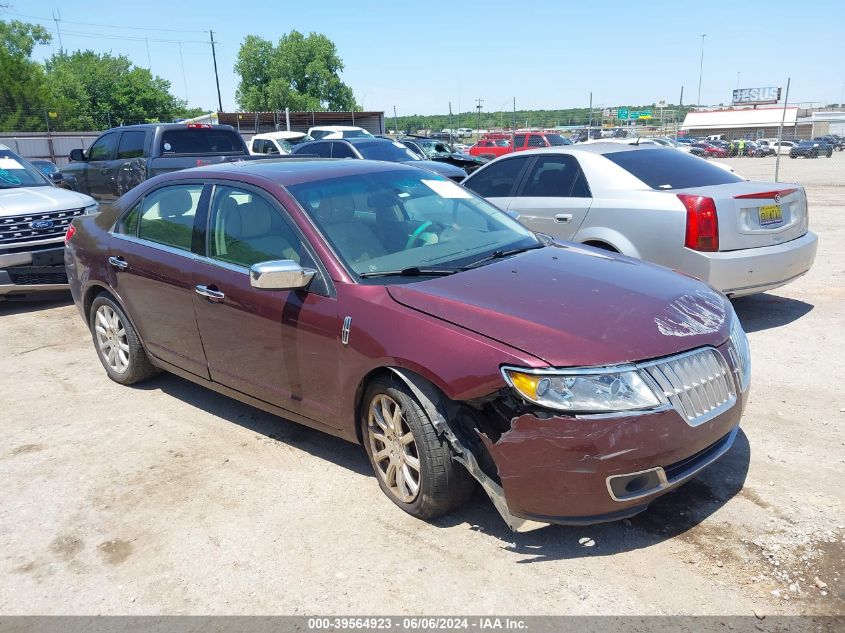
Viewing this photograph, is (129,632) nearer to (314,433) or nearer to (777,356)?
(314,433)

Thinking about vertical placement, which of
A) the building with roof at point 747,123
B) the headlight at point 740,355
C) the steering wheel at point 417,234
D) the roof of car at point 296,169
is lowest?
the building with roof at point 747,123

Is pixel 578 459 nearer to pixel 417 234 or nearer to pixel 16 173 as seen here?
pixel 417 234

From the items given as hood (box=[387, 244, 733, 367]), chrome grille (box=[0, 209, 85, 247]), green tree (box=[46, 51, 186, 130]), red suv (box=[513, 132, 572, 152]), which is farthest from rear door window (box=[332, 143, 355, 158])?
green tree (box=[46, 51, 186, 130])

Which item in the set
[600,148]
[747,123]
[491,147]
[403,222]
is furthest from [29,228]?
[747,123]

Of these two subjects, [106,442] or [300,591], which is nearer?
[300,591]

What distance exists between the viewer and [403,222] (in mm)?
4066

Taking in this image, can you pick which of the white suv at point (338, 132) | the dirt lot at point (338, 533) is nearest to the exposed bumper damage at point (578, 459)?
the dirt lot at point (338, 533)

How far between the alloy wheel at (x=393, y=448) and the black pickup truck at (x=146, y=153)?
26.3 ft

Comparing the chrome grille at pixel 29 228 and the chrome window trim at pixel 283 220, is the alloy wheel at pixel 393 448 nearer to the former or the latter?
the chrome window trim at pixel 283 220

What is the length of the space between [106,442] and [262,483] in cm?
132

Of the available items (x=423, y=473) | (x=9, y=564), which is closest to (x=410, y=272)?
(x=423, y=473)

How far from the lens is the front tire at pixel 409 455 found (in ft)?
10.4

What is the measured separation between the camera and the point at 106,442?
177 inches

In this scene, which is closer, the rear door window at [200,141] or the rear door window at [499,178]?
the rear door window at [499,178]
